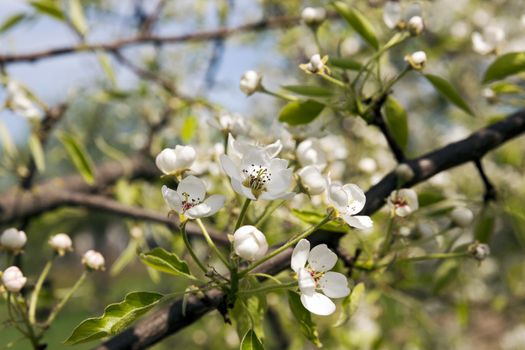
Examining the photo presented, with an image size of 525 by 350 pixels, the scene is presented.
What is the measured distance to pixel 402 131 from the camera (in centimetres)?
96

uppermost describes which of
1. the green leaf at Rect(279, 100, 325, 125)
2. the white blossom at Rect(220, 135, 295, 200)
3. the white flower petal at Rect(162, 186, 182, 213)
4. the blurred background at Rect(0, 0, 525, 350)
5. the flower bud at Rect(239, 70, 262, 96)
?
the white flower petal at Rect(162, 186, 182, 213)

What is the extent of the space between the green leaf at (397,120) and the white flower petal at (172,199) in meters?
0.43

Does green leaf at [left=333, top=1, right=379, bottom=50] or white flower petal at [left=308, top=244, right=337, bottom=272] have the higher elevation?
green leaf at [left=333, top=1, right=379, bottom=50]

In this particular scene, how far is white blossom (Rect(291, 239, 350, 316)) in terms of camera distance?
0.64m

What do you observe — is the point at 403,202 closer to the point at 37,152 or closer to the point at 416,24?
the point at 416,24

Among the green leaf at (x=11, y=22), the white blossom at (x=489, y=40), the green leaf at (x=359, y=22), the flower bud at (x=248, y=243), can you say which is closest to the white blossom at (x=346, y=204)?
the flower bud at (x=248, y=243)

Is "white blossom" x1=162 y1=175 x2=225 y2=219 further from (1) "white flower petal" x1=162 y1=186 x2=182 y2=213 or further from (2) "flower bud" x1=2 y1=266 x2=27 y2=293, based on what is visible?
(2) "flower bud" x1=2 y1=266 x2=27 y2=293

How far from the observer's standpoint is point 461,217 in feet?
3.25

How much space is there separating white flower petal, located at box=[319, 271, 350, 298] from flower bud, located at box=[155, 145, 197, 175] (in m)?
0.22

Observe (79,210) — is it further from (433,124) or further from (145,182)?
A: (433,124)

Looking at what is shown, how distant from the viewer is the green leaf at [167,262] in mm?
671

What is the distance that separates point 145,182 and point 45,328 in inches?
62.8

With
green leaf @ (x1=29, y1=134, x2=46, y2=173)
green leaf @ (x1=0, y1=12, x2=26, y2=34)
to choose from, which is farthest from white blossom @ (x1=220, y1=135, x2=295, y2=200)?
green leaf @ (x1=0, y1=12, x2=26, y2=34)

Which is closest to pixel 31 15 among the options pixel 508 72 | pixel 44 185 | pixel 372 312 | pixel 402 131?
pixel 44 185
